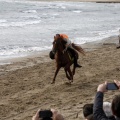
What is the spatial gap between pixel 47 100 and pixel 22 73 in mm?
3797

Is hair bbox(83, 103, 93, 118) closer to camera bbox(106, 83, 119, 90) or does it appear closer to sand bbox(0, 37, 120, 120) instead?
camera bbox(106, 83, 119, 90)

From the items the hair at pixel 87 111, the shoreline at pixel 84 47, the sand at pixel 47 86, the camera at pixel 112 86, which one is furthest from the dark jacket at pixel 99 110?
the shoreline at pixel 84 47

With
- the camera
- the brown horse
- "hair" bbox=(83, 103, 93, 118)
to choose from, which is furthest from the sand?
the camera

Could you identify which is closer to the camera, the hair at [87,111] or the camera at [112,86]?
the camera at [112,86]

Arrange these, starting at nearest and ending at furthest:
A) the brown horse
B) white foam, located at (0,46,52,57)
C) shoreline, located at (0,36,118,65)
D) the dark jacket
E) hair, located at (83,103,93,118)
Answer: the dark jacket
hair, located at (83,103,93,118)
the brown horse
shoreline, located at (0,36,118,65)
white foam, located at (0,46,52,57)

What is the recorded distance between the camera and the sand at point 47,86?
27.6 feet

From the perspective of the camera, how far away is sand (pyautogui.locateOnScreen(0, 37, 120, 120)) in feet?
27.6

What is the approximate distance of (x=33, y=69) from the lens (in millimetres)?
13406

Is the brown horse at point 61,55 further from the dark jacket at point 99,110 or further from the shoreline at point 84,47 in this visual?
the dark jacket at point 99,110

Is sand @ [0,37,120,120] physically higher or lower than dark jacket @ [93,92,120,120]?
lower

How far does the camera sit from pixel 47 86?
35.0ft

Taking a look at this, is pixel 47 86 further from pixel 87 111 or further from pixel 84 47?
pixel 84 47

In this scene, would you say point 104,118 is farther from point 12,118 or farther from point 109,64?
point 109,64

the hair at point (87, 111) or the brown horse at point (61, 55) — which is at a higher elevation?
the hair at point (87, 111)
